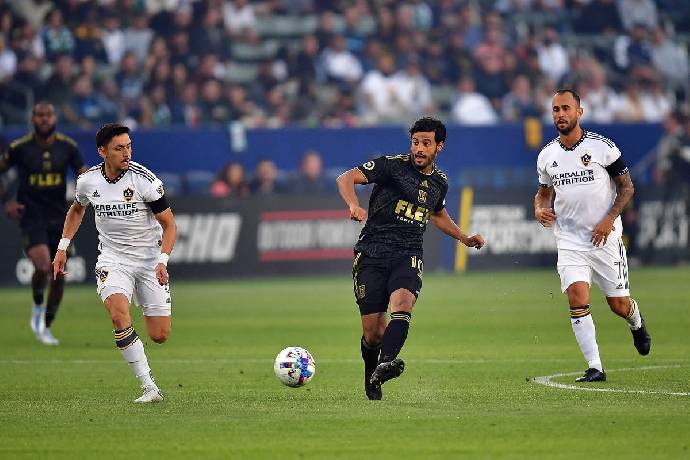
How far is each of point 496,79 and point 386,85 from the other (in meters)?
2.69

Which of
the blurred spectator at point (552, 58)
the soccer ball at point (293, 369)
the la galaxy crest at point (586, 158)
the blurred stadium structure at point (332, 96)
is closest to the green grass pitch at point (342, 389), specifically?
the soccer ball at point (293, 369)

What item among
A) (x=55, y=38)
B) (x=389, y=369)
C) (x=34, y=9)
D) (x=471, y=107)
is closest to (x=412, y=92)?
(x=471, y=107)

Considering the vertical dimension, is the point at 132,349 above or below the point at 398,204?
below

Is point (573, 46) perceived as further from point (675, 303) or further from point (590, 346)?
point (590, 346)

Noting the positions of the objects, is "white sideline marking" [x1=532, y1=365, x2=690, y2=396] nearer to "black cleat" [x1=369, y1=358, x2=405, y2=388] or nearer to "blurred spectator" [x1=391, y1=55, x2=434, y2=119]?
"black cleat" [x1=369, y1=358, x2=405, y2=388]

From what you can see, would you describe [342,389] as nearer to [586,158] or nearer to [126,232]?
[126,232]

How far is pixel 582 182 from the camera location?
12.6 metres

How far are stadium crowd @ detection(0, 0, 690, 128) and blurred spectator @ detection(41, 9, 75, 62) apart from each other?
1.1 inches

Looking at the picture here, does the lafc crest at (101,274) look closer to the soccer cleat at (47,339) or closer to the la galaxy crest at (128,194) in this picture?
the la galaxy crest at (128,194)

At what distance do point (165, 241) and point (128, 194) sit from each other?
0.55m

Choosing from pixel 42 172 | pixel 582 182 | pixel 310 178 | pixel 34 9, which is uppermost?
pixel 34 9

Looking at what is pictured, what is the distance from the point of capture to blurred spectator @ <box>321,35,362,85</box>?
30.6 meters

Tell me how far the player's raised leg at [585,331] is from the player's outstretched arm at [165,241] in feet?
11.3

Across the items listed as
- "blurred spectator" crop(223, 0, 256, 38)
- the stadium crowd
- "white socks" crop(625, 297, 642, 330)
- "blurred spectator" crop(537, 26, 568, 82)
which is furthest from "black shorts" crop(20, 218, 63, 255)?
"blurred spectator" crop(537, 26, 568, 82)
